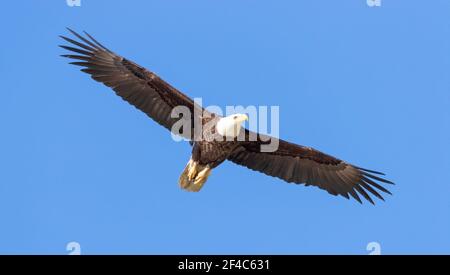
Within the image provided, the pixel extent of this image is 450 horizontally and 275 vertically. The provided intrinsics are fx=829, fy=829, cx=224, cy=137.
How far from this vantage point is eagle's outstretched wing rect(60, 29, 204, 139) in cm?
1777

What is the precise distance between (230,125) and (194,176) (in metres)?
1.46

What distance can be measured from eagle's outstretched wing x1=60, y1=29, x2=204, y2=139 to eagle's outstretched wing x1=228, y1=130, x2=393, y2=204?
67.9 inches

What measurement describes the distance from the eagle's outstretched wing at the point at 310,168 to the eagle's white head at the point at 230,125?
1.19 m

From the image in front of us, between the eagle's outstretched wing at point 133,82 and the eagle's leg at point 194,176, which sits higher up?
the eagle's outstretched wing at point 133,82

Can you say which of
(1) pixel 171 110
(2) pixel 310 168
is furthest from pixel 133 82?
(2) pixel 310 168

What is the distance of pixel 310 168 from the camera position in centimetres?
1934

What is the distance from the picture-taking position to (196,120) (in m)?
18.1

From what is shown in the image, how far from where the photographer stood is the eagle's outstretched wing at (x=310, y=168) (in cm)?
1894

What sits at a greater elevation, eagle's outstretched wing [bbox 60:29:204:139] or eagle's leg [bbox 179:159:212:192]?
eagle's outstretched wing [bbox 60:29:204:139]

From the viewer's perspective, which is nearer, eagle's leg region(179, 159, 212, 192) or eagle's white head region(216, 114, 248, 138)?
eagle's white head region(216, 114, 248, 138)
